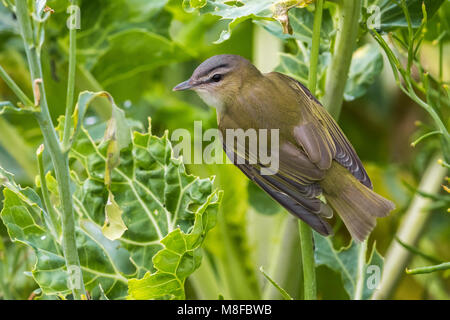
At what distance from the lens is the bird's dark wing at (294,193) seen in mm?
540

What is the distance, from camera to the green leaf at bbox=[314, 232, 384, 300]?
0.74 m

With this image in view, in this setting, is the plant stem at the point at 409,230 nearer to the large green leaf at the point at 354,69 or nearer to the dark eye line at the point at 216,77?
the large green leaf at the point at 354,69

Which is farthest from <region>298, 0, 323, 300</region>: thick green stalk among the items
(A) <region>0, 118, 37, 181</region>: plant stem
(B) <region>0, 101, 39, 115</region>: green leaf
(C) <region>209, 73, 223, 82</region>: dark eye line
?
(A) <region>0, 118, 37, 181</region>: plant stem

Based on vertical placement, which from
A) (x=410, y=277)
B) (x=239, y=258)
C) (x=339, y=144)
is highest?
(x=339, y=144)

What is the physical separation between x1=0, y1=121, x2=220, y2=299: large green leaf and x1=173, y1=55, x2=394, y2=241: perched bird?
8 cm

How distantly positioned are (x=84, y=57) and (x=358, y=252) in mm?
470

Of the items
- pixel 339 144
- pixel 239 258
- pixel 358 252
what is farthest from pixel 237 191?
pixel 339 144

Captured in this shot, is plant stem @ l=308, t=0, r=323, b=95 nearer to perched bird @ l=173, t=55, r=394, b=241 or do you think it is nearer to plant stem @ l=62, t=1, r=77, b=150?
perched bird @ l=173, t=55, r=394, b=241

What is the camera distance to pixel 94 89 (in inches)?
36.1

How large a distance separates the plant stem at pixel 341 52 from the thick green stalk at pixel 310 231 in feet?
0.28

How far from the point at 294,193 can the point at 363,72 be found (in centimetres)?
30
